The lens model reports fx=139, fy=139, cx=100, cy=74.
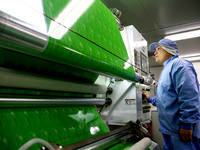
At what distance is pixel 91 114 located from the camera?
4.27 ft

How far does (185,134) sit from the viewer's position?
1372 mm

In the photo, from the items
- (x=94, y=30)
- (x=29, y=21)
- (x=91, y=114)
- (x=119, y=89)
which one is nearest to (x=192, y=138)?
(x=119, y=89)

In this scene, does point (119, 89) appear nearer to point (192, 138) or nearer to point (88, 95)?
point (88, 95)


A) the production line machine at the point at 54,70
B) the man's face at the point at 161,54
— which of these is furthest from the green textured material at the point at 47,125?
the man's face at the point at 161,54

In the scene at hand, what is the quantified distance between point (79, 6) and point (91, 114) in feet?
3.09

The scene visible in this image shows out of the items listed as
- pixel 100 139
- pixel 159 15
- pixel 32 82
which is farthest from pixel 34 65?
pixel 159 15

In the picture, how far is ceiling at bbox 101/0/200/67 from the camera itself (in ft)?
8.62

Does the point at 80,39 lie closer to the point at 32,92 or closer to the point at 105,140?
the point at 32,92

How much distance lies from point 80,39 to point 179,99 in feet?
3.89

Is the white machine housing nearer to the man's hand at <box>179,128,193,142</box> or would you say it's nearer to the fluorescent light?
the man's hand at <box>179,128,193,142</box>

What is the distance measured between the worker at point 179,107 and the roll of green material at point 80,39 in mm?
492

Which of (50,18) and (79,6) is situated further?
(79,6)

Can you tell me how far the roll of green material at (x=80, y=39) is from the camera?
0.68m

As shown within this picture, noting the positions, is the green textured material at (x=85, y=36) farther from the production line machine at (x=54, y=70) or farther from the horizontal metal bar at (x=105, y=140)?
the horizontal metal bar at (x=105, y=140)
